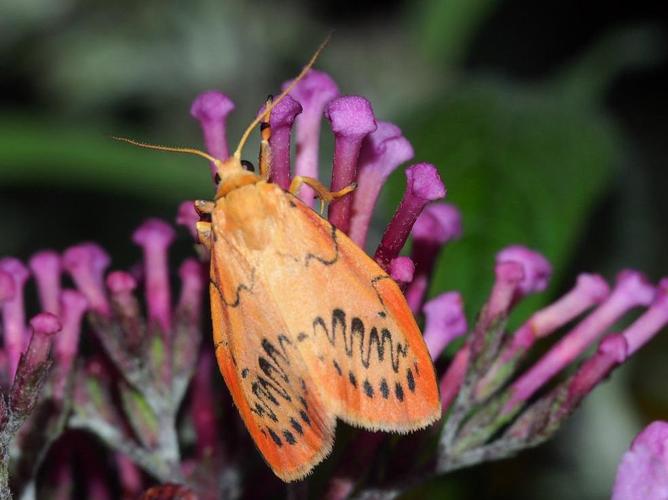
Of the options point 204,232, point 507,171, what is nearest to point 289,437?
point 204,232

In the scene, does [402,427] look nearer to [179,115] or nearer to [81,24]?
[179,115]

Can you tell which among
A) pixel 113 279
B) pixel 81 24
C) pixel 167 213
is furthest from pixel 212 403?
pixel 81 24

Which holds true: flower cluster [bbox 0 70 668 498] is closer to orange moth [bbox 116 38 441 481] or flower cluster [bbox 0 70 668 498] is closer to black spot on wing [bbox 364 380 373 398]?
orange moth [bbox 116 38 441 481]

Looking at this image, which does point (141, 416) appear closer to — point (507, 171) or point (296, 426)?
point (296, 426)

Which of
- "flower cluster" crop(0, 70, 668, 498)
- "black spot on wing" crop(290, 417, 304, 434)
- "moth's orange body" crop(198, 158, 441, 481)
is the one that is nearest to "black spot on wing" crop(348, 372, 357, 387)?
"moth's orange body" crop(198, 158, 441, 481)

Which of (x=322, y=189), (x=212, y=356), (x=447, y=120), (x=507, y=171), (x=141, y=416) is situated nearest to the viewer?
(x=322, y=189)
